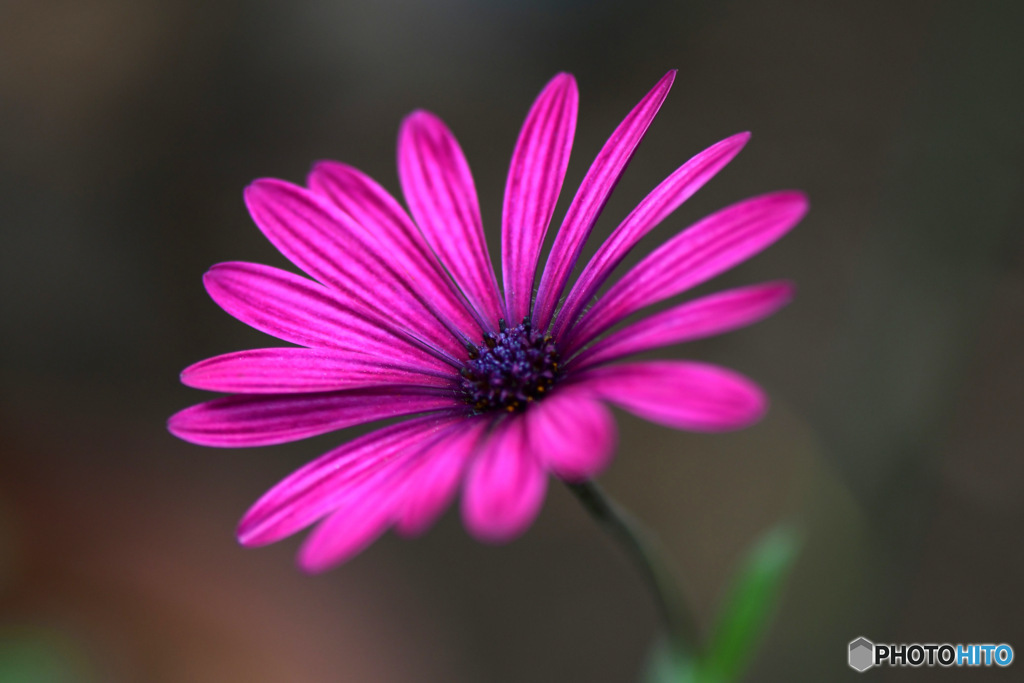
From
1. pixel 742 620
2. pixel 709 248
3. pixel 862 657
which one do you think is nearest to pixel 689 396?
pixel 709 248

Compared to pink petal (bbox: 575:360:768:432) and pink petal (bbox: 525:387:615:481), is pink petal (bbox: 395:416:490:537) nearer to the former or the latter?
pink petal (bbox: 525:387:615:481)

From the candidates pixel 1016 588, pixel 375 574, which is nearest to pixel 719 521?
pixel 1016 588

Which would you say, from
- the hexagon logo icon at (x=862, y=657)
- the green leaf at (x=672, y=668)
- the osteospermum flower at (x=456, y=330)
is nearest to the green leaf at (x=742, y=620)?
the green leaf at (x=672, y=668)

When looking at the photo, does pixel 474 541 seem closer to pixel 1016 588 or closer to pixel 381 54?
pixel 1016 588

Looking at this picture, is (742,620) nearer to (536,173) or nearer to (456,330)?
(456,330)

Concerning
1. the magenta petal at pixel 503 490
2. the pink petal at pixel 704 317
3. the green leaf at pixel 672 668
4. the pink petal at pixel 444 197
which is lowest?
the green leaf at pixel 672 668

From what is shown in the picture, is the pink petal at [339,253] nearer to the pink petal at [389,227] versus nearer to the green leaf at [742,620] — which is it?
the pink petal at [389,227]
